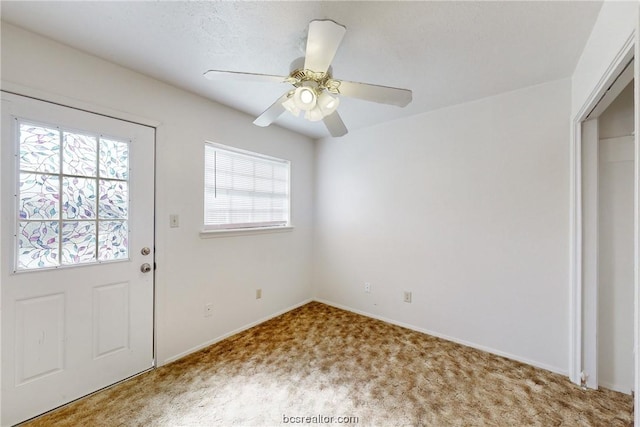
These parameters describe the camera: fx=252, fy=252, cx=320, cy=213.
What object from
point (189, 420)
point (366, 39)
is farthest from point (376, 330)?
point (366, 39)

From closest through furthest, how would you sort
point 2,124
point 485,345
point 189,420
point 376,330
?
point 2,124 → point 189,420 → point 485,345 → point 376,330

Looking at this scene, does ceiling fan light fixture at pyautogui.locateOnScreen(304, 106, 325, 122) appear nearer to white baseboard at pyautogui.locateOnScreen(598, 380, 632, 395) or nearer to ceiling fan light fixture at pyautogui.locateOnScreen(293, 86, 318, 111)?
ceiling fan light fixture at pyautogui.locateOnScreen(293, 86, 318, 111)

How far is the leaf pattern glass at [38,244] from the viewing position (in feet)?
4.88

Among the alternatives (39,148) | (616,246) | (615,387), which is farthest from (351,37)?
(615,387)

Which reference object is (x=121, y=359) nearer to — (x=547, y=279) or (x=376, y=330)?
(x=376, y=330)

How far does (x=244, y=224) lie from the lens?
2.83 m

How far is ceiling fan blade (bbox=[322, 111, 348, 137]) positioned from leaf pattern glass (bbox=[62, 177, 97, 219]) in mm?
1668

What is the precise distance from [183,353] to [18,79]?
222 cm

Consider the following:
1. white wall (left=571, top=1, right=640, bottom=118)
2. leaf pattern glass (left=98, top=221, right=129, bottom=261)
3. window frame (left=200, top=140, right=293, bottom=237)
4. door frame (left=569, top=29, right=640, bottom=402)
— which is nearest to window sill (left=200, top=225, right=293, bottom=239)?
window frame (left=200, top=140, right=293, bottom=237)

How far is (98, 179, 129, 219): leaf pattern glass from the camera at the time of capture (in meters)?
1.78

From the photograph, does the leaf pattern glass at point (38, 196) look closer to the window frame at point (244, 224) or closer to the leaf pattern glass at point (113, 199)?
the leaf pattern glass at point (113, 199)

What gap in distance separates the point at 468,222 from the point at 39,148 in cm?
330

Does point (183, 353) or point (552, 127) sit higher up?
point (552, 127)

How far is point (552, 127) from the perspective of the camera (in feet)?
6.67
